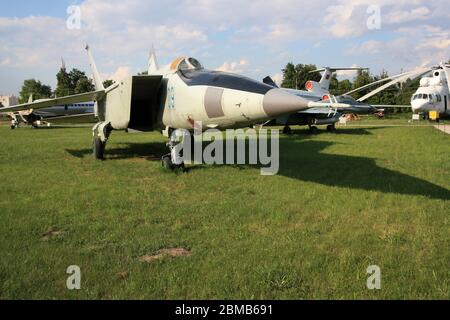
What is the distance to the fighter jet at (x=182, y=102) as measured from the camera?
6570mm

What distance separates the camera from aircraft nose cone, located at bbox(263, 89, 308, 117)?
5746 mm

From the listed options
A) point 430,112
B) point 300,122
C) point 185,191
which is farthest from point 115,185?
point 430,112

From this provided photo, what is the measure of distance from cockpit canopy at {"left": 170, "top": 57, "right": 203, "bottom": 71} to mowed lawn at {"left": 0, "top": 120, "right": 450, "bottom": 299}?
2.77m

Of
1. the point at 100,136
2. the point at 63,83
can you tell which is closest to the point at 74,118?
the point at 100,136

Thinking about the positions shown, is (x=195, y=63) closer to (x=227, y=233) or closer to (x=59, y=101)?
(x=59, y=101)

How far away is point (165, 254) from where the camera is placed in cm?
463

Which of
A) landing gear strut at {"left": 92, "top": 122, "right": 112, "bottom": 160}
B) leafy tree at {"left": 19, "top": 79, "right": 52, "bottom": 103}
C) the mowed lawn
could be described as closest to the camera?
the mowed lawn

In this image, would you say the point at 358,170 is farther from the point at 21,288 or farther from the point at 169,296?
the point at 21,288

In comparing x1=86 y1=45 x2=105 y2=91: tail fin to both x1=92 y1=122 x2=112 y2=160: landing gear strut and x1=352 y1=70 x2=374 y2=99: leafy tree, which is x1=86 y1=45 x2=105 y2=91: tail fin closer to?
x1=92 y1=122 x2=112 y2=160: landing gear strut

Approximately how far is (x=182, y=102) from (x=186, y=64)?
1.31 metres

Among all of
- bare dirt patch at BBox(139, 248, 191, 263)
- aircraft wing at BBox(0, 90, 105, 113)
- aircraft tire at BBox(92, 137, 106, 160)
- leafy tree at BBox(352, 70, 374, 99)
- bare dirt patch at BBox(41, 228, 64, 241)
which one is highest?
leafy tree at BBox(352, 70, 374, 99)
